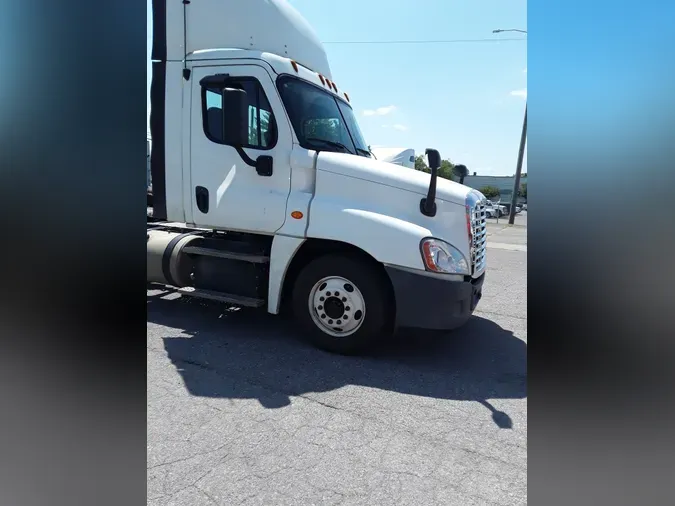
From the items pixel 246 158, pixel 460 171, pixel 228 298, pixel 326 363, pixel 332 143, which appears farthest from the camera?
pixel 460 171

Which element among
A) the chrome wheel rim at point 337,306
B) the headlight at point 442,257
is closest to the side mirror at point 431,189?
the headlight at point 442,257

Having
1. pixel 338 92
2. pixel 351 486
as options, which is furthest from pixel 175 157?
pixel 351 486

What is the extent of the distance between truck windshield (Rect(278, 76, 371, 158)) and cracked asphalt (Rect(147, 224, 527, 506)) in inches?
86.7

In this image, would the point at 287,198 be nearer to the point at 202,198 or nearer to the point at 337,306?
the point at 202,198

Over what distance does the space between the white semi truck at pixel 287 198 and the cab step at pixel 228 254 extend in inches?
0.7

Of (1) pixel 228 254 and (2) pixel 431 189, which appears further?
(1) pixel 228 254

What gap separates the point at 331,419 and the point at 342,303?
139 centimetres

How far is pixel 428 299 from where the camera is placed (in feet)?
12.9

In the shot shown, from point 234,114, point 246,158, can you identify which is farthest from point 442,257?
point 234,114

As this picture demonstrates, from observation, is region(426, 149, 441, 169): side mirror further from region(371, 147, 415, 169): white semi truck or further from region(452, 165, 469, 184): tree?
region(371, 147, 415, 169): white semi truck

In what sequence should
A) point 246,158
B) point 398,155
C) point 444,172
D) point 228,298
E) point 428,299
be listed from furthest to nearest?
point 444,172
point 398,155
point 228,298
point 246,158
point 428,299

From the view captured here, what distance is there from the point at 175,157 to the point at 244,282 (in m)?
1.65
